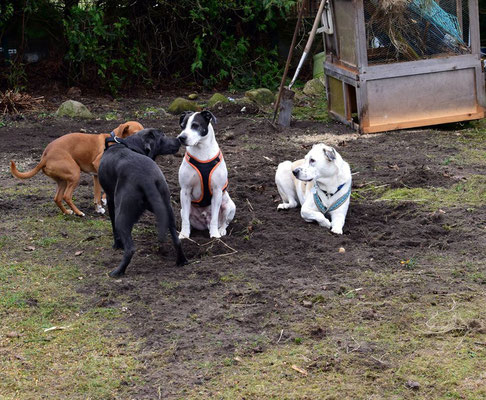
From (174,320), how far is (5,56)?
1121cm

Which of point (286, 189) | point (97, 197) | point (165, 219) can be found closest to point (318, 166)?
point (286, 189)

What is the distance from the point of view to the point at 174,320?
4.76 meters

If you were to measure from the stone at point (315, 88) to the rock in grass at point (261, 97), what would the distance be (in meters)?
1.00

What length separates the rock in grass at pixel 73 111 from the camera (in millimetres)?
12117

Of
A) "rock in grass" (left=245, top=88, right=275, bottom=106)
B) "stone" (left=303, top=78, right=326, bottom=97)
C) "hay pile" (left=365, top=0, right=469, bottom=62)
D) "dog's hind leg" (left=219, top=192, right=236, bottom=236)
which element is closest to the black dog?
"dog's hind leg" (left=219, top=192, right=236, bottom=236)

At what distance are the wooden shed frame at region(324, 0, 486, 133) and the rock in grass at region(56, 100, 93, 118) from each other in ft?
14.7

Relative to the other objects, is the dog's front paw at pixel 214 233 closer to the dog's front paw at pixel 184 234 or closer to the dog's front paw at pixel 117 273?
the dog's front paw at pixel 184 234

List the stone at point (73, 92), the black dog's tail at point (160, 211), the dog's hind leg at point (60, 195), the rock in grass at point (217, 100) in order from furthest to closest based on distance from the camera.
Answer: the stone at point (73, 92) < the rock in grass at point (217, 100) < the dog's hind leg at point (60, 195) < the black dog's tail at point (160, 211)

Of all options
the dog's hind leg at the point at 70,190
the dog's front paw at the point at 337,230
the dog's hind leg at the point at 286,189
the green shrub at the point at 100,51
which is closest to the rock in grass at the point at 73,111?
the green shrub at the point at 100,51

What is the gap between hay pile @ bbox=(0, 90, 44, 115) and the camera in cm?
1233

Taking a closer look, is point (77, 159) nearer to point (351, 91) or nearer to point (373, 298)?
point (373, 298)

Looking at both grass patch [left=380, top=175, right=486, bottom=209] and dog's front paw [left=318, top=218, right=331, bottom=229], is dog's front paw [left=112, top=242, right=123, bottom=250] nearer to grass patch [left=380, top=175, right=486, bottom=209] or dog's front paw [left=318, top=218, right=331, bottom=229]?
dog's front paw [left=318, top=218, right=331, bottom=229]

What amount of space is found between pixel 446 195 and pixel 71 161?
390 cm

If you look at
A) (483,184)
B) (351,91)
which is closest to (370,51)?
(351,91)
